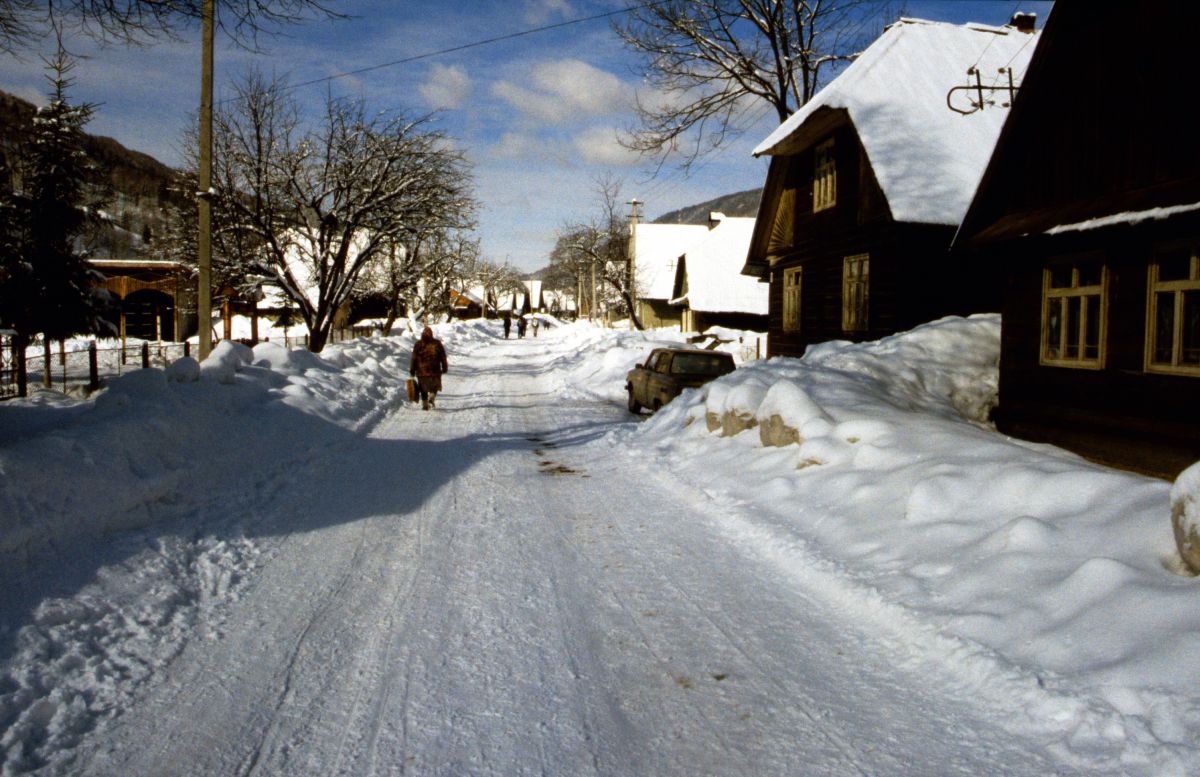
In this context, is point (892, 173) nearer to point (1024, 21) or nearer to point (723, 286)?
point (1024, 21)

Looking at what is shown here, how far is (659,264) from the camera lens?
63500 millimetres

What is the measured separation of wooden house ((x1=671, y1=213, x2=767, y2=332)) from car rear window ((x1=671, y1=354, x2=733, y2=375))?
89.0 ft

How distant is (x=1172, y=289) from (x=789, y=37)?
1855cm

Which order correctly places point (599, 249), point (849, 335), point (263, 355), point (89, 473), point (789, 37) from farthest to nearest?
point (599, 249)
point (789, 37)
point (849, 335)
point (263, 355)
point (89, 473)

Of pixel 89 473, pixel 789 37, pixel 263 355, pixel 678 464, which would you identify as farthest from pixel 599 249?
pixel 89 473

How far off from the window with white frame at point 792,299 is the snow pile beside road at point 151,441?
1344 centimetres

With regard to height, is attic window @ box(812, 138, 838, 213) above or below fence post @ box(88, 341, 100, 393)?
above

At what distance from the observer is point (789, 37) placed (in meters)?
25.0

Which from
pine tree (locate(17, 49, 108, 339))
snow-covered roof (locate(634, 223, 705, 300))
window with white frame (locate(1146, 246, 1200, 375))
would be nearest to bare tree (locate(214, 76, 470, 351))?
pine tree (locate(17, 49, 108, 339))

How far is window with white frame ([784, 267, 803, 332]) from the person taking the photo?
23750 millimetres

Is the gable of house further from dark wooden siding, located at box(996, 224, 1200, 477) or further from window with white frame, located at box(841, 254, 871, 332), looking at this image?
dark wooden siding, located at box(996, 224, 1200, 477)

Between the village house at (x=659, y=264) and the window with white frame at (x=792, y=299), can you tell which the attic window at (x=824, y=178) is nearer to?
the window with white frame at (x=792, y=299)

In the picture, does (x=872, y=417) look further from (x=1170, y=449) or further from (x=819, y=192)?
(x=819, y=192)

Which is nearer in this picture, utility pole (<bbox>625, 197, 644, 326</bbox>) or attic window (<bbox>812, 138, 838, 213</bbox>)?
attic window (<bbox>812, 138, 838, 213</bbox>)
